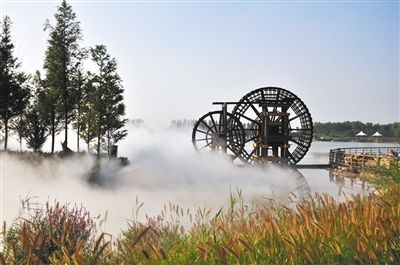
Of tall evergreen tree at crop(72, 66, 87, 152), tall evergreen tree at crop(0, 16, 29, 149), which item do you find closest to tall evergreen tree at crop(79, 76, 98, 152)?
tall evergreen tree at crop(72, 66, 87, 152)

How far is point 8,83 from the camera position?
2783cm

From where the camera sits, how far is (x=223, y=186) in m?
23.6

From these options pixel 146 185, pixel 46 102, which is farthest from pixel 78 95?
pixel 146 185

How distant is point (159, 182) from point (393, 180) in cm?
1736

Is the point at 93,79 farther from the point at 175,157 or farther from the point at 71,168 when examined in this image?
the point at 71,168

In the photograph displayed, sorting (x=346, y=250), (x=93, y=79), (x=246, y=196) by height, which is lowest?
(x=246, y=196)

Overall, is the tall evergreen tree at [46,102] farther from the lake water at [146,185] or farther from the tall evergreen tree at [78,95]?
the lake water at [146,185]

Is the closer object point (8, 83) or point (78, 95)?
point (8, 83)

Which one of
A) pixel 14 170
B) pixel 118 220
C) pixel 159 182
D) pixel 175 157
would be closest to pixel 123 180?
pixel 159 182

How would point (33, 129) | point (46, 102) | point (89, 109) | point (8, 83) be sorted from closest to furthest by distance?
point (8, 83) < point (46, 102) < point (33, 129) < point (89, 109)

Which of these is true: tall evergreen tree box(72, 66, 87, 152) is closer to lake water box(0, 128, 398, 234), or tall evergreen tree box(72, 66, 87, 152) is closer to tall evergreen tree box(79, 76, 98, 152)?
tall evergreen tree box(79, 76, 98, 152)

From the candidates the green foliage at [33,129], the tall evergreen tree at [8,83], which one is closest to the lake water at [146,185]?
the tall evergreen tree at [8,83]

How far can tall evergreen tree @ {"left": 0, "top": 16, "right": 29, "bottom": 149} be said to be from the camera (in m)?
27.7

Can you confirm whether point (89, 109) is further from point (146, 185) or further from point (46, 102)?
point (146, 185)
